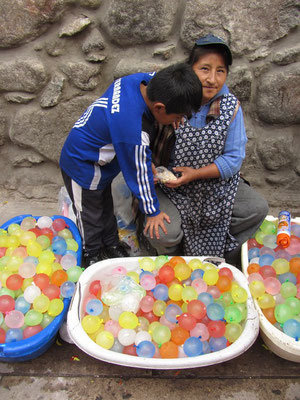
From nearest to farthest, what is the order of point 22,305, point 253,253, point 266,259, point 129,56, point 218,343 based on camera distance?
1. point 218,343
2. point 22,305
3. point 266,259
4. point 253,253
5. point 129,56

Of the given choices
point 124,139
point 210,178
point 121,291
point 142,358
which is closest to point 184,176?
point 210,178

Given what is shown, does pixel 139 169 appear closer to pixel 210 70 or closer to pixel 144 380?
pixel 210 70

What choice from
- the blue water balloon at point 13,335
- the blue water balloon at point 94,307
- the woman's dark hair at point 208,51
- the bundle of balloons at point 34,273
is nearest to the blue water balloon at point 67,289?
the bundle of balloons at point 34,273

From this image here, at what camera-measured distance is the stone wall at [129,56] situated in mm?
1816

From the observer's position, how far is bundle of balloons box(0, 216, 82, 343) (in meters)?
1.42

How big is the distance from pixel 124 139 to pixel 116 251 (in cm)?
87

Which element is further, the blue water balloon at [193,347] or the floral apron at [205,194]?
the floral apron at [205,194]

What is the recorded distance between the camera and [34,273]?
1.60 metres

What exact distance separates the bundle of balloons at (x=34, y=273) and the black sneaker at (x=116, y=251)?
31 centimetres

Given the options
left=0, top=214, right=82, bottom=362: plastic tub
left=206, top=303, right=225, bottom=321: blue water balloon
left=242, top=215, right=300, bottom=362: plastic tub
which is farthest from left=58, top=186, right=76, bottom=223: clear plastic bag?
left=242, top=215, right=300, bottom=362: plastic tub

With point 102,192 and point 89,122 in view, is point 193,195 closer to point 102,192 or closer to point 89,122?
point 102,192

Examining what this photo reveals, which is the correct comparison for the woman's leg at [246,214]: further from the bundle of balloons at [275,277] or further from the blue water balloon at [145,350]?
the blue water balloon at [145,350]

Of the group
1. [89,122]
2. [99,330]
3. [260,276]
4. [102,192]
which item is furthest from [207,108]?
[99,330]

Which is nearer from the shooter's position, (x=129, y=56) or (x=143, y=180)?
(x=143, y=180)
